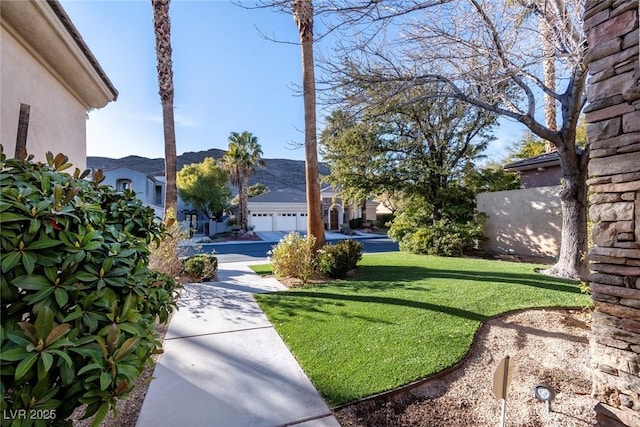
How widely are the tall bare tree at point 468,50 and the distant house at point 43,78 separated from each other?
3.87 m

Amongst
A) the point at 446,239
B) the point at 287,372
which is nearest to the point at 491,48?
the point at 287,372

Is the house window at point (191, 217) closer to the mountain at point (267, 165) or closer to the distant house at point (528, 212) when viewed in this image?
the distant house at point (528, 212)

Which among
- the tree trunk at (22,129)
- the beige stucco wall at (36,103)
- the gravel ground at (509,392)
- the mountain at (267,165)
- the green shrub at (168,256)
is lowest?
the gravel ground at (509,392)

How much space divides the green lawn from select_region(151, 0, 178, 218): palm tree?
631 centimetres

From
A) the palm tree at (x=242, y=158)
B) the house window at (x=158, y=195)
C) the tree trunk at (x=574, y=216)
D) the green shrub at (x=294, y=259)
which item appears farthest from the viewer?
the house window at (x=158, y=195)

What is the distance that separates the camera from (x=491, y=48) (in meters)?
6.41

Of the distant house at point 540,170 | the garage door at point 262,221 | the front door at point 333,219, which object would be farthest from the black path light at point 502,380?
the front door at point 333,219

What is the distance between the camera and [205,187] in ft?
103

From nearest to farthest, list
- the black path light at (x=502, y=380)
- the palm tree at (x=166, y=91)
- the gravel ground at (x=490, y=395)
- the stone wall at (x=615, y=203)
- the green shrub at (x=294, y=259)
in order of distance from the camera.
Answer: the black path light at (x=502, y=380)
the stone wall at (x=615, y=203)
the gravel ground at (x=490, y=395)
the green shrub at (x=294, y=259)
the palm tree at (x=166, y=91)

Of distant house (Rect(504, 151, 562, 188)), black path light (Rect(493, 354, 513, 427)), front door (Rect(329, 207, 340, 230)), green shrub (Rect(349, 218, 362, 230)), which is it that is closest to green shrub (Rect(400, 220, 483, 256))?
distant house (Rect(504, 151, 562, 188))

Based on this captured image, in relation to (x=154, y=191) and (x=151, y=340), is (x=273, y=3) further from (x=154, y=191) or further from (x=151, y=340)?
(x=154, y=191)

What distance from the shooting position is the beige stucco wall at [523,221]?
12.7 m

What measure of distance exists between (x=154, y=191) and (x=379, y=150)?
28.1m

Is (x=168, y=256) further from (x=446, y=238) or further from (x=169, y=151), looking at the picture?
(x=446, y=238)
